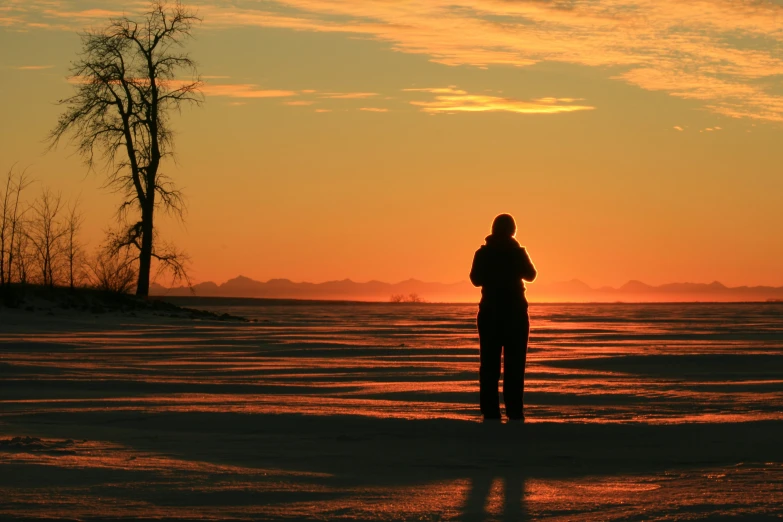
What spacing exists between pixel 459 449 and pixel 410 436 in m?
0.65

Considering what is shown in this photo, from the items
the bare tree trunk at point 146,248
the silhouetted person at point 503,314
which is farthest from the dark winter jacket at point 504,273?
the bare tree trunk at point 146,248

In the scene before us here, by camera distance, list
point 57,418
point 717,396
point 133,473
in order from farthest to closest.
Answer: point 717,396 < point 57,418 < point 133,473

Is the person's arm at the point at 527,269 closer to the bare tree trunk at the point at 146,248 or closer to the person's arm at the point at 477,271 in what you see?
the person's arm at the point at 477,271

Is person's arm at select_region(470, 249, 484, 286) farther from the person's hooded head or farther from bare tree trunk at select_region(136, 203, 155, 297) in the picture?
bare tree trunk at select_region(136, 203, 155, 297)

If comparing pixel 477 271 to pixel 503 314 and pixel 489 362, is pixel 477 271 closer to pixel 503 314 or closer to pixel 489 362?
pixel 503 314

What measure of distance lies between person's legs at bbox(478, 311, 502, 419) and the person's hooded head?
2.40 feet

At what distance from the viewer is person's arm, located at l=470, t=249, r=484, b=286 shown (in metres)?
10.1

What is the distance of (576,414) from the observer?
997cm

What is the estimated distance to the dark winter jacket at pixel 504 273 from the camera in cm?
1002

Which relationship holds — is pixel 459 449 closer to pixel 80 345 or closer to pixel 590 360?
pixel 590 360

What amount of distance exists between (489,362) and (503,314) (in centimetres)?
44

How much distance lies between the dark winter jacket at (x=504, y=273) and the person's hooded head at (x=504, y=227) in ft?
0.19

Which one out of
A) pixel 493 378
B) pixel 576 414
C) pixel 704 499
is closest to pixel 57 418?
pixel 493 378

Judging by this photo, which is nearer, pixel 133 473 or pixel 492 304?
pixel 133 473
